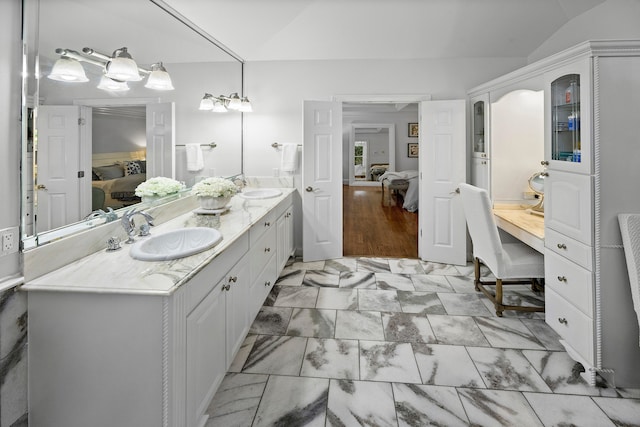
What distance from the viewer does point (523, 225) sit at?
2.94m

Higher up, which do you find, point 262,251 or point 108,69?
point 108,69

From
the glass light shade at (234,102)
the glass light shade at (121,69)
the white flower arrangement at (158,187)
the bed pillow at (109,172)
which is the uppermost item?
the glass light shade at (234,102)

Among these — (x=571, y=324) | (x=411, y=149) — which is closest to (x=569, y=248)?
(x=571, y=324)

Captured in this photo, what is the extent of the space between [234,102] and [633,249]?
3629 mm

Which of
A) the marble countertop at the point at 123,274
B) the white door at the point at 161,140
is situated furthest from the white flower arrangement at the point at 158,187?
the marble countertop at the point at 123,274

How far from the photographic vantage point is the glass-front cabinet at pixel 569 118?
2004mm

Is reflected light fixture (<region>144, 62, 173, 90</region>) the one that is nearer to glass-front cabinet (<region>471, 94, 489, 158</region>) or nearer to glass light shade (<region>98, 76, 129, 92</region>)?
glass light shade (<region>98, 76, 129, 92</region>)

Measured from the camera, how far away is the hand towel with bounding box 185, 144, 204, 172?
3022 mm

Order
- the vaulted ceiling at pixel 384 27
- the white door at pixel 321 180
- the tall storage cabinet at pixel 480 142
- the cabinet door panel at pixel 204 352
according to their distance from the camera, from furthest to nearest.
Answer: the white door at pixel 321 180 < the tall storage cabinet at pixel 480 142 < the vaulted ceiling at pixel 384 27 < the cabinet door panel at pixel 204 352

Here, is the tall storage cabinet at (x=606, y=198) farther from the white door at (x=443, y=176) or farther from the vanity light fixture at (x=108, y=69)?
the vanity light fixture at (x=108, y=69)

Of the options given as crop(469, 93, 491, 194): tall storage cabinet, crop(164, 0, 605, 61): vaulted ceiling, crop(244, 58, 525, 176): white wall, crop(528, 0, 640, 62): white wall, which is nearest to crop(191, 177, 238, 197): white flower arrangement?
crop(164, 0, 605, 61): vaulted ceiling

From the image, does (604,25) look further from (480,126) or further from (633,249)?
(633,249)

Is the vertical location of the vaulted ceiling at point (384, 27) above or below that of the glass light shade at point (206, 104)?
above

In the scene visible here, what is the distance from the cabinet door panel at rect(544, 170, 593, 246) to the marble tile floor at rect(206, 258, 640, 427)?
844 mm
